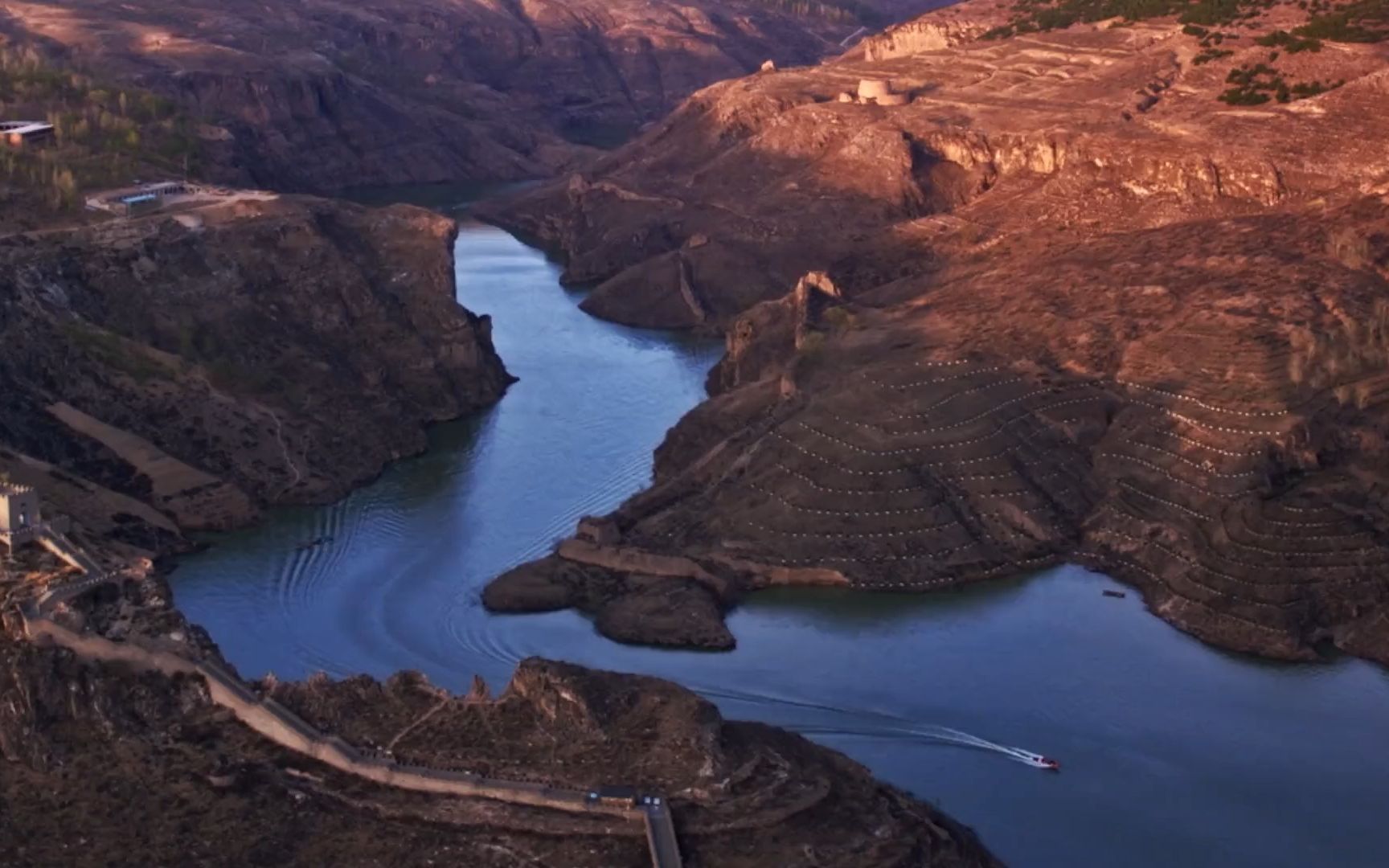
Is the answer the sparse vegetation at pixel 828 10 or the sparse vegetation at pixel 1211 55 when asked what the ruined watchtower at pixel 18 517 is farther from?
the sparse vegetation at pixel 828 10

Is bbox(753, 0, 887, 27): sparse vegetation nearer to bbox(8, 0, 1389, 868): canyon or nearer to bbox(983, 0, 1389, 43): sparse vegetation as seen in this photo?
bbox(983, 0, 1389, 43): sparse vegetation

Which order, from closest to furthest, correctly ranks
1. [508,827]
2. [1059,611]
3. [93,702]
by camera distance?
[508,827], [93,702], [1059,611]

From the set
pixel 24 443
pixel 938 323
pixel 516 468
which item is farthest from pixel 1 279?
pixel 938 323

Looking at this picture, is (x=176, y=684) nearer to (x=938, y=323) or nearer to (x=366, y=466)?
(x=366, y=466)

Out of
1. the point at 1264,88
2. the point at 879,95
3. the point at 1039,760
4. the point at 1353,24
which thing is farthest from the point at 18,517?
the point at 879,95

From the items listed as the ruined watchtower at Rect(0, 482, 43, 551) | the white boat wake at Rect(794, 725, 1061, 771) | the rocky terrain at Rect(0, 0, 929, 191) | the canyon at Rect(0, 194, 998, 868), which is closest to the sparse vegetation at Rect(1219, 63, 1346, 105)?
the rocky terrain at Rect(0, 0, 929, 191)

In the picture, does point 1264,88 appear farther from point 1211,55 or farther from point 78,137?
point 78,137
